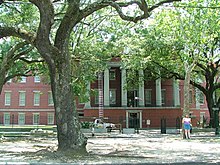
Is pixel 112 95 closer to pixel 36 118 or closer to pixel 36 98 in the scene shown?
pixel 36 98

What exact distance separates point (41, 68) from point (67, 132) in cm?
1657

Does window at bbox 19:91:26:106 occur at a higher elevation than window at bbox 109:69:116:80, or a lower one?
lower

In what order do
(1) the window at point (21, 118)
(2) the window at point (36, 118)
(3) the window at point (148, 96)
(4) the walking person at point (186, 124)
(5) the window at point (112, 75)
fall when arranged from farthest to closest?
(2) the window at point (36, 118), (1) the window at point (21, 118), (5) the window at point (112, 75), (3) the window at point (148, 96), (4) the walking person at point (186, 124)

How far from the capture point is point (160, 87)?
48031 mm

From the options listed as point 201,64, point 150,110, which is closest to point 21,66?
point 201,64

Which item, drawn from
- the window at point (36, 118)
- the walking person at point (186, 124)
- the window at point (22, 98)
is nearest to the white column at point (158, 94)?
the window at point (36, 118)

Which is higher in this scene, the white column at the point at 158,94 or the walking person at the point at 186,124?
the white column at the point at 158,94

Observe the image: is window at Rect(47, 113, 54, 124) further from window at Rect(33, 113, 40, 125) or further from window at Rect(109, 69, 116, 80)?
window at Rect(109, 69, 116, 80)

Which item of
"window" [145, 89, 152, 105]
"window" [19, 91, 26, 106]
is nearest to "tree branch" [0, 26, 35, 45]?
"window" [145, 89, 152, 105]

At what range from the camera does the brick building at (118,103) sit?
4569 centimetres

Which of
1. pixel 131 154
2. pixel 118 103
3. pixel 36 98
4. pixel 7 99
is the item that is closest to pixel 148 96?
pixel 118 103

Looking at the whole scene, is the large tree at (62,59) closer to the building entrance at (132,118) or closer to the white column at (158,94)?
the building entrance at (132,118)

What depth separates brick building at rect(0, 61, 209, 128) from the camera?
45688mm

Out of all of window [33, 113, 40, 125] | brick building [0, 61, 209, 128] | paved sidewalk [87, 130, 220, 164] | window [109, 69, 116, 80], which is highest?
window [109, 69, 116, 80]
